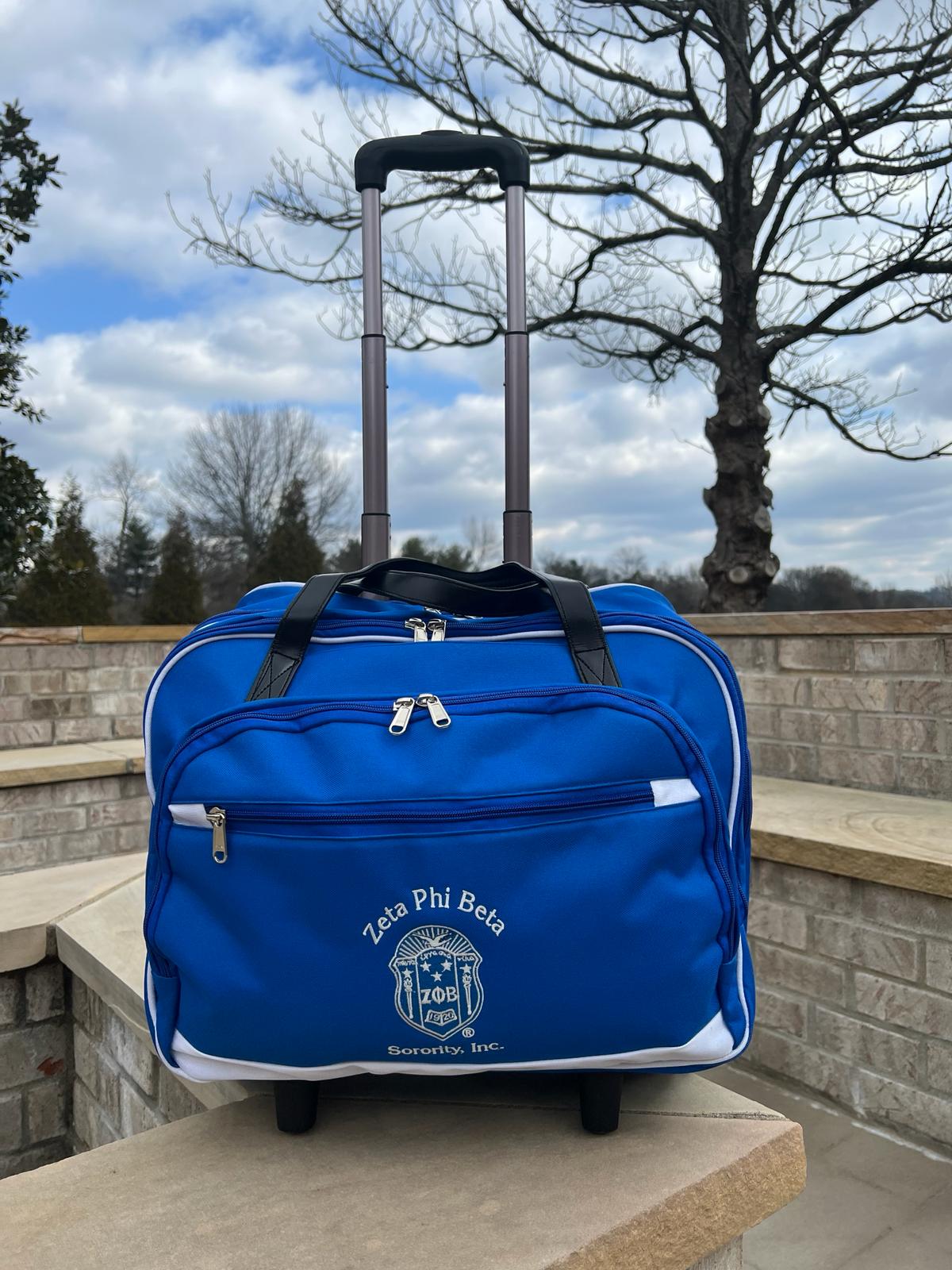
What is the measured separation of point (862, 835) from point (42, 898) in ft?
5.92

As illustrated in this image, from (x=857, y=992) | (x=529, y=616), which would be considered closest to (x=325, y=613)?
(x=529, y=616)

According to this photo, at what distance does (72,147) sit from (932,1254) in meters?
5.97

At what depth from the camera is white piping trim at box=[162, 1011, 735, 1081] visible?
0.76 meters

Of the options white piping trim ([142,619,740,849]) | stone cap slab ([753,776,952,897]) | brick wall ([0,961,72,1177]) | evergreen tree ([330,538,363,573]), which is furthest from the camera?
evergreen tree ([330,538,363,573])

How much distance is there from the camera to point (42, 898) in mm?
1719

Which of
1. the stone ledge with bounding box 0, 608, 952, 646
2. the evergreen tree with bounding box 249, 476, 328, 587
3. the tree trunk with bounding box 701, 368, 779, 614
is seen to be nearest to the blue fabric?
the stone ledge with bounding box 0, 608, 952, 646

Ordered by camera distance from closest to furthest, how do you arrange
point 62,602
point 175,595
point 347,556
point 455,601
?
point 455,601
point 62,602
point 175,595
point 347,556

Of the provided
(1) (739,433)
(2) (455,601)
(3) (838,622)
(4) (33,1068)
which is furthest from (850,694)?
(1) (739,433)

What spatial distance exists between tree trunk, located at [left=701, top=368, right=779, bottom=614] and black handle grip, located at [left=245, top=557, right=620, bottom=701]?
6.00 metres

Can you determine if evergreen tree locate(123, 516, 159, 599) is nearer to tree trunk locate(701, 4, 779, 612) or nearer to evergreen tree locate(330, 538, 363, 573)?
evergreen tree locate(330, 538, 363, 573)

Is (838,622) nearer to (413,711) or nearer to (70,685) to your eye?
(413,711)

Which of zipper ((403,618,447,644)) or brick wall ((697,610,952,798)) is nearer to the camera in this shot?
zipper ((403,618,447,644))

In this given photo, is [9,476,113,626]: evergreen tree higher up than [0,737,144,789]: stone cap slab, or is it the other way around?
[9,476,113,626]: evergreen tree

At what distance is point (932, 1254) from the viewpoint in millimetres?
1606
